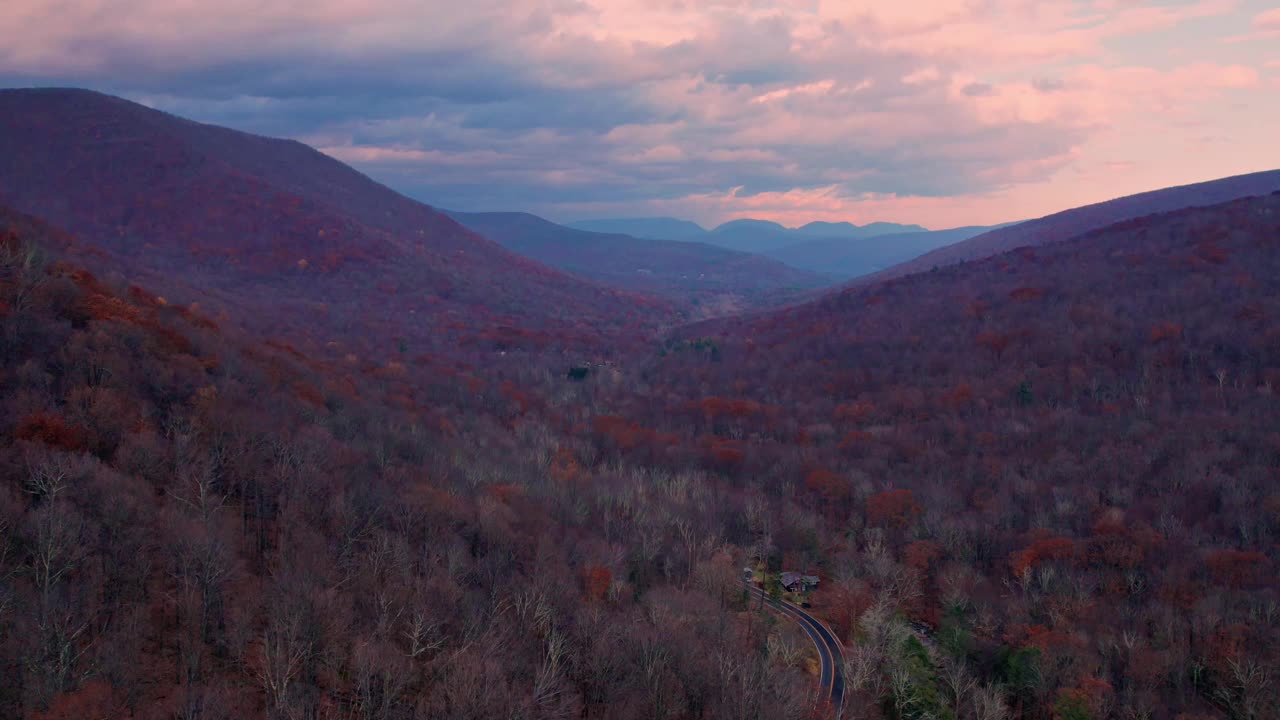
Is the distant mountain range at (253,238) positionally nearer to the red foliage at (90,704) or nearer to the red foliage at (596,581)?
the red foliage at (596,581)

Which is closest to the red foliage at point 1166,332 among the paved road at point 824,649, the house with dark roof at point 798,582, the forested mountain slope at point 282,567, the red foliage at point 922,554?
the red foliage at point 922,554

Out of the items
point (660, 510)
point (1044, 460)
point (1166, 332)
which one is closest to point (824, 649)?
point (660, 510)

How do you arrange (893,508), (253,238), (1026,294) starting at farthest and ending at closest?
(253,238) → (1026,294) → (893,508)

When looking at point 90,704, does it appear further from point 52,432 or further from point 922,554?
point 922,554

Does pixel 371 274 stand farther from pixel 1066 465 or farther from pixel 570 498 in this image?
pixel 1066 465

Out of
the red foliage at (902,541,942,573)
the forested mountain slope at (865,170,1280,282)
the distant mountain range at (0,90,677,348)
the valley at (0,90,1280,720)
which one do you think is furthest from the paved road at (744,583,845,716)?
the forested mountain slope at (865,170,1280,282)

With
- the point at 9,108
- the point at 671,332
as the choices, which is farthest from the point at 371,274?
the point at 9,108

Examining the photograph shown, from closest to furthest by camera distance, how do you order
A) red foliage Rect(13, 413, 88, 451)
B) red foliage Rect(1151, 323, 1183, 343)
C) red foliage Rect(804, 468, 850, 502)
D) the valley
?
the valley < red foliage Rect(13, 413, 88, 451) < red foliage Rect(804, 468, 850, 502) < red foliage Rect(1151, 323, 1183, 343)

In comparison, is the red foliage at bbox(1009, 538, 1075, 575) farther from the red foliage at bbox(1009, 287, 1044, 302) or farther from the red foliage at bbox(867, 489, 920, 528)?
the red foliage at bbox(1009, 287, 1044, 302)
